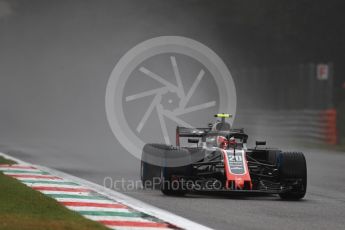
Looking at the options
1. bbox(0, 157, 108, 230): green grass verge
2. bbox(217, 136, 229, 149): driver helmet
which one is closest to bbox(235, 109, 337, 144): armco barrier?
bbox(217, 136, 229, 149): driver helmet

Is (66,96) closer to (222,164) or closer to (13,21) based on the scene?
(13,21)

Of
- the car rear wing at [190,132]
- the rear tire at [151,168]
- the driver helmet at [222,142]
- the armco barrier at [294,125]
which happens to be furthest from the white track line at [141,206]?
the armco barrier at [294,125]

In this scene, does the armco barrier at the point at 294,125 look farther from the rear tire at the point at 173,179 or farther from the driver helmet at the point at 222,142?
the rear tire at the point at 173,179

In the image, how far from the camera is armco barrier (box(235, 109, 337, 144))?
2570 cm

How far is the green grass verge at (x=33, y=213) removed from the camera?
7.95 metres

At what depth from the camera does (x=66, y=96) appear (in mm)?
46312

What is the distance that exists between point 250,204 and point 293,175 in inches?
41.4

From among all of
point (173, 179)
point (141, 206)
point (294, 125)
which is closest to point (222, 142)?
point (173, 179)

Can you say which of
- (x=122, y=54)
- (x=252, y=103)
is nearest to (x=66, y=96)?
(x=122, y=54)

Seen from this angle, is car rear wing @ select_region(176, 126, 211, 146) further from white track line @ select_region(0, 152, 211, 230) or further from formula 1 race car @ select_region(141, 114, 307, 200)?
white track line @ select_region(0, 152, 211, 230)

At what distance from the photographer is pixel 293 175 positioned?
1160 centimetres

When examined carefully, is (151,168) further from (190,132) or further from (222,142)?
(190,132)

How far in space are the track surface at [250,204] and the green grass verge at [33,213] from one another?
132cm

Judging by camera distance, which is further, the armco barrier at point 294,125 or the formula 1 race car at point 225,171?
the armco barrier at point 294,125
